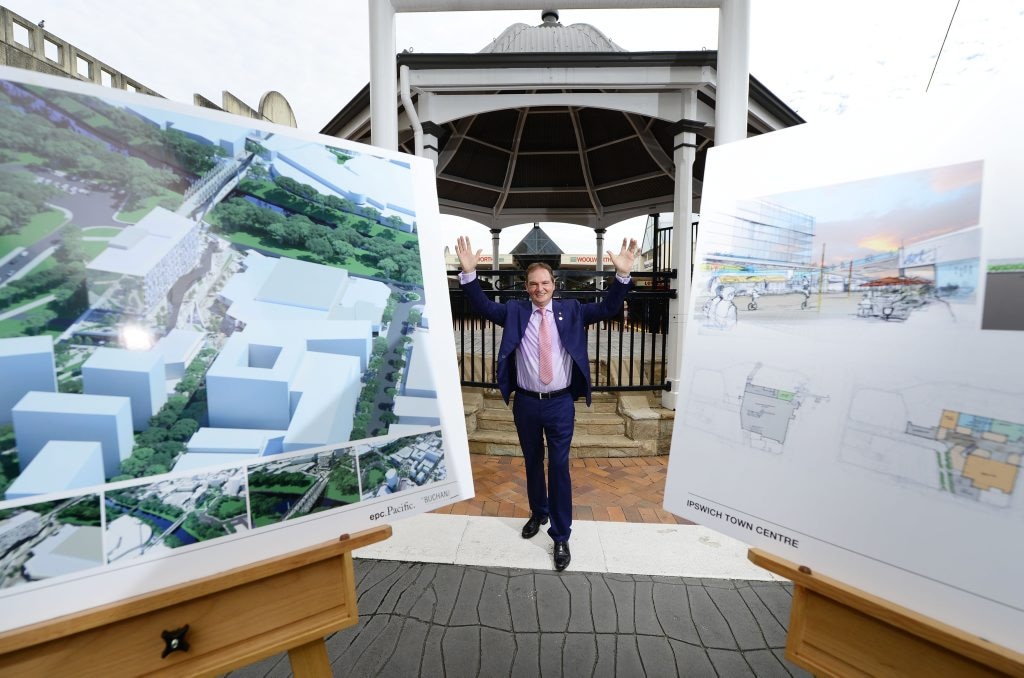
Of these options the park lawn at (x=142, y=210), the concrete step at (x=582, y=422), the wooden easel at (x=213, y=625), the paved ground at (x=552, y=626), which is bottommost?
the paved ground at (x=552, y=626)

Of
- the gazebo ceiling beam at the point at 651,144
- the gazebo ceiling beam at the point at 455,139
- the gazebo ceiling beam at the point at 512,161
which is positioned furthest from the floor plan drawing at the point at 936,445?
the gazebo ceiling beam at the point at 512,161

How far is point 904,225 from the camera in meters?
1.08

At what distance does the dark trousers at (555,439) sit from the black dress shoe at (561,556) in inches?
1.4

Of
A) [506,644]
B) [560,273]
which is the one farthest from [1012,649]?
[560,273]

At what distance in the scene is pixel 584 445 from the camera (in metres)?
4.23

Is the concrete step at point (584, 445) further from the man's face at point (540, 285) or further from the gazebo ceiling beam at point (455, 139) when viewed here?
the gazebo ceiling beam at point (455, 139)

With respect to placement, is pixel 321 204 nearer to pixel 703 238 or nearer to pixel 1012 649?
pixel 703 238

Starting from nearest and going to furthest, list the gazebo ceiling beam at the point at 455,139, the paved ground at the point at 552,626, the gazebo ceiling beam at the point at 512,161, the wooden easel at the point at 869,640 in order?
the wooden easel at the point at 869,640 → the paved ground at the point at 552,626 → the gazebo ceiling beam at the point at 455,139 → the gazebo ceiling beam at the point at 512,161

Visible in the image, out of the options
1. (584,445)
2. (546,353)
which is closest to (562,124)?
(584,445)

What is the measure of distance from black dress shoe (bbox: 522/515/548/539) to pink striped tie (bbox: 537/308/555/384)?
106 centimetres

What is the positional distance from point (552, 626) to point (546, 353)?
1518 mm

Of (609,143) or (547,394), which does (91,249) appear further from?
(609,143)

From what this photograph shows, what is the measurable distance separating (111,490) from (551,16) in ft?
30.0

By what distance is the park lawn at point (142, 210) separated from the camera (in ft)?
3.57
